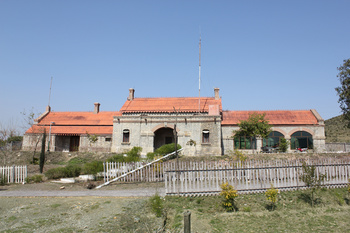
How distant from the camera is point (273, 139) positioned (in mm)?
28469

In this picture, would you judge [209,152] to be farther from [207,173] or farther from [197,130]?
[207,173]

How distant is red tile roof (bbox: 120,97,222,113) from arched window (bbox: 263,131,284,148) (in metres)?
6.35

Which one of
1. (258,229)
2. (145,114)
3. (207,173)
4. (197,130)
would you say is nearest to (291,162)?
(207,173)

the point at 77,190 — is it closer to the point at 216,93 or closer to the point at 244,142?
the point at 244,142

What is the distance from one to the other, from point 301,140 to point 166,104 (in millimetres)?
15383

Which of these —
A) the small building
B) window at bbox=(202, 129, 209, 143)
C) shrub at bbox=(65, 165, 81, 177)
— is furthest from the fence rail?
window at bbox=(202, 129, 209, 143)

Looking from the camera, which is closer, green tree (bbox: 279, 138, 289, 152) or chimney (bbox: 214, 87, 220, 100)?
green tree (bbox: 279, 138, 289, 152)

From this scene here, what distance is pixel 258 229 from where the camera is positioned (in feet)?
25.2

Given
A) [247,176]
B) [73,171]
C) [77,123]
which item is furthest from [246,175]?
[77,123]

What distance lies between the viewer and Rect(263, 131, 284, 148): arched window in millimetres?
28250

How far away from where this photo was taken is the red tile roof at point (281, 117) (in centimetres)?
2858

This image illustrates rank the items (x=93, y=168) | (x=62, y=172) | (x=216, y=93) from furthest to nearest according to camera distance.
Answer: (x=216, y=93)
(x=62, y=172)
(x=93, y=168)

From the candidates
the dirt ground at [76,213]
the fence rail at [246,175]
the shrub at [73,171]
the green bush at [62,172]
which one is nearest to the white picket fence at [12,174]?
the green bush at [62,172]

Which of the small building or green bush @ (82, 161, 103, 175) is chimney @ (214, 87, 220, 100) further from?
green bush @ (82, 161, 103, 175)
